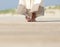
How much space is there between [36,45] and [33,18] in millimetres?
4444

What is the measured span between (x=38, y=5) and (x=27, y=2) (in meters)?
0.35

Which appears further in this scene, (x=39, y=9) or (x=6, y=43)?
(x=39, y=9)

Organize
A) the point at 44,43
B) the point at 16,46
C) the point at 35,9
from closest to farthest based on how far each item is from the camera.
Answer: the point at 16,46 < the point at 44,43 < the point at 35,9

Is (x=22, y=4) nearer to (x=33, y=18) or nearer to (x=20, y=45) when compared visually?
(x=33, y=18)

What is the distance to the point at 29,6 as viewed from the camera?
27.3ft

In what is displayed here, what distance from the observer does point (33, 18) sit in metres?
8.38

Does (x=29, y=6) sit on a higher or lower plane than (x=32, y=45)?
lower

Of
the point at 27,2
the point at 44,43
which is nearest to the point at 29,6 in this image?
the point at 27,2

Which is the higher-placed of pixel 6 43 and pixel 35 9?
pixel 6 43

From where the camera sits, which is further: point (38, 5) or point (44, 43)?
point (38, 5)

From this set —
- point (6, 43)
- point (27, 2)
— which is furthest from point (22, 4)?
point (6, 43)

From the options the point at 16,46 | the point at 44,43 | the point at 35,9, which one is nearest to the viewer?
the point at 16,46

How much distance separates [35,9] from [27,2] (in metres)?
0.35

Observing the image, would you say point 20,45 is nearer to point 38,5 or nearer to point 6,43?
point 6,43
